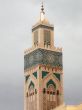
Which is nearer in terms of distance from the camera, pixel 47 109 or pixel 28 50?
pixel 47 109

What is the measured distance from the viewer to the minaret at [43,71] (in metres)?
86.8

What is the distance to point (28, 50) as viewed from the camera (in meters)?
91.4

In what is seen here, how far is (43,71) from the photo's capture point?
87.8 m

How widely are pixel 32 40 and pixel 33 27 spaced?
2.57 meters

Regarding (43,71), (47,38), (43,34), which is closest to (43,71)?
(43,71)

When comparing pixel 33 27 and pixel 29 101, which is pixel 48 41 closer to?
pixel 33 27

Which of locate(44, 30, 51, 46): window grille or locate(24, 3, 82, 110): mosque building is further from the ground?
locate(44, 30, 51, 46): window grille

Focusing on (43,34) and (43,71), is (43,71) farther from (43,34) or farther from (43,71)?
(43,34)

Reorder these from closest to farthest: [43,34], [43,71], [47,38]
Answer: [43,71], [43,34], [47,38]

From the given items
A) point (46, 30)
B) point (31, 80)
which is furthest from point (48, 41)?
point (31, 80)

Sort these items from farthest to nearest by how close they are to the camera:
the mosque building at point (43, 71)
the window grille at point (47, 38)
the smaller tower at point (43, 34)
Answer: the window grille at point (47, 38)
the smaller tower at point (43, 34)
the mosque building at point (43, 71)

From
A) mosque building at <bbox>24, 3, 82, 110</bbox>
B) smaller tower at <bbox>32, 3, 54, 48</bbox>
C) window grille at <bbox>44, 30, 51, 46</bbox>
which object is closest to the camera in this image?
mosque building at <bbox>24, 3, 82, 110</bbox>

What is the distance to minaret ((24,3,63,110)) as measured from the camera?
86.8 metres

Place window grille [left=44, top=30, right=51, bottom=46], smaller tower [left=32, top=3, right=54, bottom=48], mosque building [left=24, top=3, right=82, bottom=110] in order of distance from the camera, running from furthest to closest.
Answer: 1. window grille [left=44, top=30, right=51, bottom=46]
2. smaller tower [left=32, top=3, right=54, bottom=48]
3. mosque building [left=24, top=3, right=82, bottom=110]
